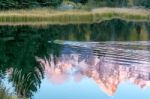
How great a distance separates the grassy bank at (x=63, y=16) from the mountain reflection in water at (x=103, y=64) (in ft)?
50.4

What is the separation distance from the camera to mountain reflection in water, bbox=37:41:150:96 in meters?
15.2

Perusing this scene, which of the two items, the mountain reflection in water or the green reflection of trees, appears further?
the mountain reflection in water

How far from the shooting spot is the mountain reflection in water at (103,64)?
15199 mm

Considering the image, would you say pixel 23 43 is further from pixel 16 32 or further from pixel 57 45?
pixel 16 32

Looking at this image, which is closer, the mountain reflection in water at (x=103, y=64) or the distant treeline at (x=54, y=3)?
the mountain reflection in water at (x=103, y=64)

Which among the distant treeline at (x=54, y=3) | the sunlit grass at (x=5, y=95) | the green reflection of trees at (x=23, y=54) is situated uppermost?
the sunlit grass at (x=5, y=95)

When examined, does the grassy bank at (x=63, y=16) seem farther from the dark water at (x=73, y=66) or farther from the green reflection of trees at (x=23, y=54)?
the dark water at (x=73, y=66)

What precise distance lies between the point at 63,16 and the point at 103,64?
23.7 m

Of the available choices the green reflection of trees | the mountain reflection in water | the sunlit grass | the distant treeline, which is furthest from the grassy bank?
the sunlit grass

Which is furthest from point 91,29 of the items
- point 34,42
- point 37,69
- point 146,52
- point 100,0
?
point 100,0

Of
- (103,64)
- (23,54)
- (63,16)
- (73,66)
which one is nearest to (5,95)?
(73,66)

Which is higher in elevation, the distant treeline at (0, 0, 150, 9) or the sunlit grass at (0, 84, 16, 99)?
the sunlit grass at (0, 84, 16, 99)

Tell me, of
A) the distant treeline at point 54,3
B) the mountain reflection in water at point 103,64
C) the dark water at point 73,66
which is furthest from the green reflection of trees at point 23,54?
the distant treeline at point 54,3

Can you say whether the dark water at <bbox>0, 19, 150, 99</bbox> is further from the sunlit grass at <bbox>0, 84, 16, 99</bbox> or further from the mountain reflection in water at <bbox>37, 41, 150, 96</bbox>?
the sunlit grass at <bbox>0, 84, 16, 99</bbox>
